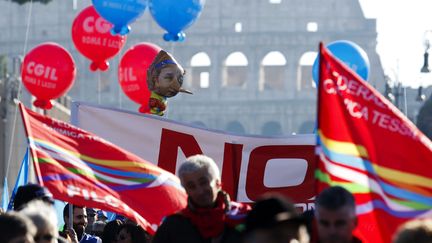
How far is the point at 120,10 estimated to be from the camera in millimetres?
17000

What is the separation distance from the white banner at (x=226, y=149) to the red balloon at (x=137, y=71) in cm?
842

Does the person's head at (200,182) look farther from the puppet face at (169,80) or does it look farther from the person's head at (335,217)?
the puppet face at (169,80)

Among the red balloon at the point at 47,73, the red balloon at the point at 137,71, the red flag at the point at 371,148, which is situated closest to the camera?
the red flag at the point at 371,148

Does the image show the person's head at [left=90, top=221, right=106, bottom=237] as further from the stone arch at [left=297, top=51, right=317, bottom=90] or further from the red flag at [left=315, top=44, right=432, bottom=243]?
the stone arch at [left=297, top=51, right=317, bottom=90]

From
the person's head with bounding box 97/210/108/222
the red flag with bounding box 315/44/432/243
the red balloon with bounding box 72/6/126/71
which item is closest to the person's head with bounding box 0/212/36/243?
the red flag with bounding box 315/44/432/243

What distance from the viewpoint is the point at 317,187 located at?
669 centimetres

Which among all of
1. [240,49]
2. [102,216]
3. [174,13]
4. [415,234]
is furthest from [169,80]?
[240,49]

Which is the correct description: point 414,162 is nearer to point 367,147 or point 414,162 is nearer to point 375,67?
point 367,147

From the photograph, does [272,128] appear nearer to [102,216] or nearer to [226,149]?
[102,216]

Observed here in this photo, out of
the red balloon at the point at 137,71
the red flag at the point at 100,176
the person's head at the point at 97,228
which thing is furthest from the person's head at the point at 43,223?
the red balloon at the point at 137,71

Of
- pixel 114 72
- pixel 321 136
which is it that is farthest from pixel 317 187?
pixel 114 72

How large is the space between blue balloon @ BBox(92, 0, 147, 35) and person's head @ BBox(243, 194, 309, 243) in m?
11.2

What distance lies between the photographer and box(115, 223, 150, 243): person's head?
9.38m

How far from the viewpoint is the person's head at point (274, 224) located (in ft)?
18.3
